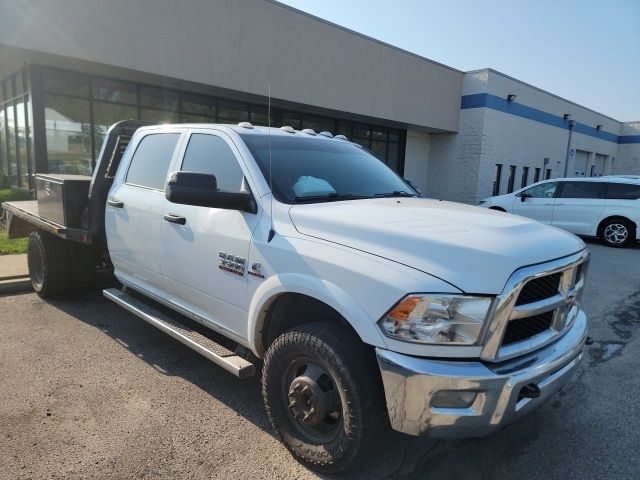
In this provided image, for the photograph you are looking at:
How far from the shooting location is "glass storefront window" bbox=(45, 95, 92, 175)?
41.0 ft

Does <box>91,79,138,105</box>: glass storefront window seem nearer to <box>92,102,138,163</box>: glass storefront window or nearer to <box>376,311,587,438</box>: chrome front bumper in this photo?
<box>92,102,138,163</box>: glass storefront window

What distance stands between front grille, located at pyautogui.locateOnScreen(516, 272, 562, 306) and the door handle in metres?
2.39

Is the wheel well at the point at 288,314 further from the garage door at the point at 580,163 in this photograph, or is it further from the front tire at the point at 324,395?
the garage door at the point at 580,163

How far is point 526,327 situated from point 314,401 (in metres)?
1.19

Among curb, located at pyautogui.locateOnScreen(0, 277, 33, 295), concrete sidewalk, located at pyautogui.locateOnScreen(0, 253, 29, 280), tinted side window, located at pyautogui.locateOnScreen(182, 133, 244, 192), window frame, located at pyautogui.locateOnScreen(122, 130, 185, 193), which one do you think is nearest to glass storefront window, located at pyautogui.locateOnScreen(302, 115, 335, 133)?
concrete sidewalk, located at pyautogui.locateOnScreen(0, 253, 29, 280)

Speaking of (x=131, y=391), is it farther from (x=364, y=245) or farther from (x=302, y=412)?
(x=364, y=245)

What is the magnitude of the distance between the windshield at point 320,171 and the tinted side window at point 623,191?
10.7 meters

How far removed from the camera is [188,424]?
315 cm

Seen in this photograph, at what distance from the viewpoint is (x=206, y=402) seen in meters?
3.44

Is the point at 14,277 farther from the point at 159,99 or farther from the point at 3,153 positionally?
the point at 3,153

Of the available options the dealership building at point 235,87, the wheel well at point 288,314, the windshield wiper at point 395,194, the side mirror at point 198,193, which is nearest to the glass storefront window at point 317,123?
the dealership building at point 235,87

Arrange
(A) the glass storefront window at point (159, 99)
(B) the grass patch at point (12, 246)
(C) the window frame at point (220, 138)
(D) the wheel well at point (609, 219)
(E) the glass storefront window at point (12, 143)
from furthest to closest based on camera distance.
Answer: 1. (E) the glass storefront window at point (12, 143)
2. (A) the glass storefront window at point (159, 99)
3. (D) the wheel well at point (609, 219)
4. (B) the grass patch at point (12, 246)
5. (C) the window frame at point (220, 138)

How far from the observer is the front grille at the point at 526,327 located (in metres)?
2.35

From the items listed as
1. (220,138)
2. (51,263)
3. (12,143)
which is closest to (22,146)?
(12,143)
